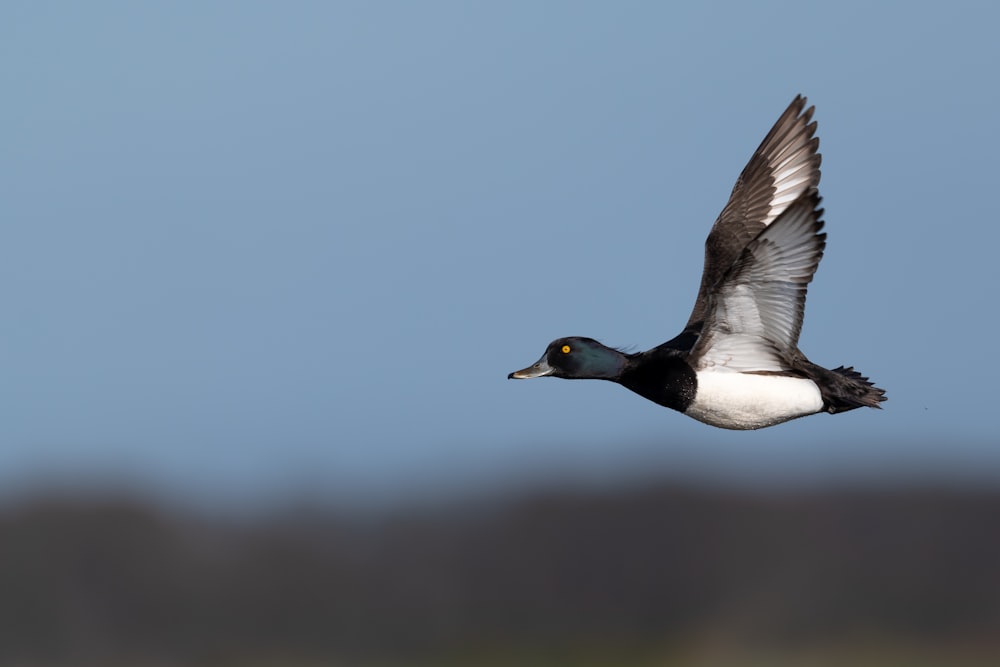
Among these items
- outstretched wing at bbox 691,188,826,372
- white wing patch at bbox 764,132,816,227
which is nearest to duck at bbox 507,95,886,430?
outstretched wing at bbox 691,188,826,372

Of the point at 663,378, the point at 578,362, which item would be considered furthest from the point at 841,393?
the point at 578,362

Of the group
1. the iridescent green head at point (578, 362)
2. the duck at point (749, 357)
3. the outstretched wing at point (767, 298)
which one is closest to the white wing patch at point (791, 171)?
the duck at point (749, 357)

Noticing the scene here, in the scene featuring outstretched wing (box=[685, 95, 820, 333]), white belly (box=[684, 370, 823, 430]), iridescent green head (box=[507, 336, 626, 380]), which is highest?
outstretched wing (box=[685, 95, 820, 333])

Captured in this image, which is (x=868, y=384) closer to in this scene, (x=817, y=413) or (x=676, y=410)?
(x=817, y=413)

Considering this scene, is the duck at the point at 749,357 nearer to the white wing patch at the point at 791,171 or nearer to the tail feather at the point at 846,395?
→ the tail feather at the point at 846,395

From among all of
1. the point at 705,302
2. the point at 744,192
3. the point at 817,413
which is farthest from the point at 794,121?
the point at 817,413

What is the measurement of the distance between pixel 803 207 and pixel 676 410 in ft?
6.78

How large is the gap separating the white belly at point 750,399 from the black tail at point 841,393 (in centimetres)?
11

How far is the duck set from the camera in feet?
36.4

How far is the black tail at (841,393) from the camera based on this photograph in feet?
37.9

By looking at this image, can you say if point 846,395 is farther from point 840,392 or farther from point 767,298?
point 767,298

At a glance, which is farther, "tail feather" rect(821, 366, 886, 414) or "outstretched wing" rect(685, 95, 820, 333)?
"outstretched wing" rect(685, 95, 820, 333)

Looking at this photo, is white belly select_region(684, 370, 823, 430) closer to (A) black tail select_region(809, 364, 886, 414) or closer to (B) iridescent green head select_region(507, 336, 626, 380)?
(A) black tail select_region(809, 364, 886, 414)

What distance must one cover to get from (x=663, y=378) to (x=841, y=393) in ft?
5.09
